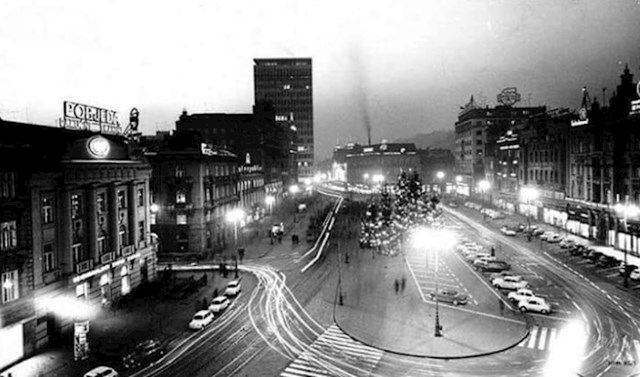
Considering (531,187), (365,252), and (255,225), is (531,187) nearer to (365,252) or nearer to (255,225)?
(365,252)

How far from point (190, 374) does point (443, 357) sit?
17.6 m

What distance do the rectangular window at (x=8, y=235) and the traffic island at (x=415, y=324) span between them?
88.4 feet

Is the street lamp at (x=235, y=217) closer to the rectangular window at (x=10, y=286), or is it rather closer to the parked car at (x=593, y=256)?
the rectangular window at (x=10, y=286)

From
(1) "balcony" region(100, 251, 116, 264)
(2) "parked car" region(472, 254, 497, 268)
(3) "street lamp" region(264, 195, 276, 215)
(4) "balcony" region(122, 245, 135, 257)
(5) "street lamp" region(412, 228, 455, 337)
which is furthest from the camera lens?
(3) "street lamp" region(264, 195, 276, 215)

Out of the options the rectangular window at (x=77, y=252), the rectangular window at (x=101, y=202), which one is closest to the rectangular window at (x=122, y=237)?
the rectangular window at (x=101, y=202)

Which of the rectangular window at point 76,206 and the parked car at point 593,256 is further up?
the rectangular window at point 76,206

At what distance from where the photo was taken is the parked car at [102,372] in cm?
3253

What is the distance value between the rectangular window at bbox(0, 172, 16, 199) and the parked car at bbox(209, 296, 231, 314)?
64.8 ft

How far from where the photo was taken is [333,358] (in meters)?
35.5

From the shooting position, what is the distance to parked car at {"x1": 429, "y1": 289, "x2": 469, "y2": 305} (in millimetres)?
48656

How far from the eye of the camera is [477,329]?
40688 millimetres

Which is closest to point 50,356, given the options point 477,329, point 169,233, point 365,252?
point 477,329

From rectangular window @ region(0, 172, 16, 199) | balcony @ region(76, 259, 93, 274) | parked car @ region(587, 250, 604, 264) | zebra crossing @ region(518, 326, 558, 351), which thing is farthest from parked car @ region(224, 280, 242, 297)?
parked car @ region(587, 250, 604, 264)

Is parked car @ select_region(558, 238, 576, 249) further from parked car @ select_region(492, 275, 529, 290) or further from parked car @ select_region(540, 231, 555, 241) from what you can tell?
parked car @ select_region(492, 275, 529, 290)
